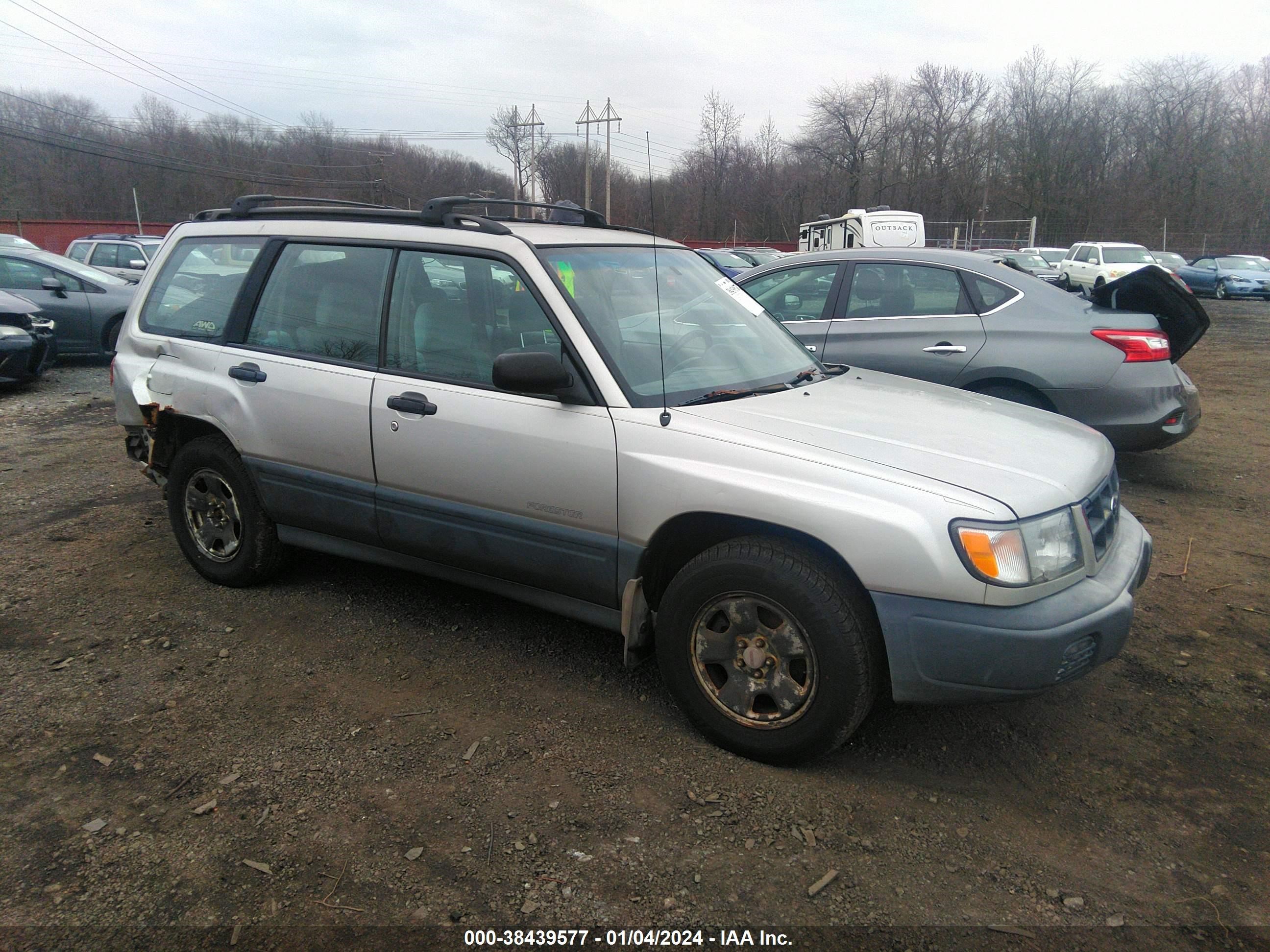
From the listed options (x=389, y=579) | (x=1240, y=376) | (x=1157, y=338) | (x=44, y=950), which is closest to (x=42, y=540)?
(x=389, y=579)

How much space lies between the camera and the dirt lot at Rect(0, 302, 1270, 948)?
2.32 m

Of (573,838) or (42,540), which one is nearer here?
(573,838)

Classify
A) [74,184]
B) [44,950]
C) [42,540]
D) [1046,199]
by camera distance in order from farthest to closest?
[1046,199] < [74,184] < [42,540] < [44,950]

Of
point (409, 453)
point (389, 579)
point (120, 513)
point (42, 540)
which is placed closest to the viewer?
point (409, 453)

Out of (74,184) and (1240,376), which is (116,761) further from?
(74,184)

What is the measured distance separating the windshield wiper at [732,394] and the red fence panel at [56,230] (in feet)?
154

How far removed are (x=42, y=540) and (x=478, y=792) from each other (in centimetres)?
389

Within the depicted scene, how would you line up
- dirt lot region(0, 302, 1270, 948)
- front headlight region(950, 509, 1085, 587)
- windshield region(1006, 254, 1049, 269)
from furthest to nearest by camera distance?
windshield region(1006, 254, 1049, 269) < front headlight region(950, 509, 1085, 587) < dirt lot region(0, 302, 1270, 948)

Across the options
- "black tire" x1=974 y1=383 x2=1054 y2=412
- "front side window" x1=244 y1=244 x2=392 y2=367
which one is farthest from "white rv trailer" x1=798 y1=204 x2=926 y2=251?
"front side window" x1=244 y1=244 x2=392 y2=367

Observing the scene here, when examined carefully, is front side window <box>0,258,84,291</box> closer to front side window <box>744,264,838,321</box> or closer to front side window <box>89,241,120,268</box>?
front side window <box>89,241,120,268</box>

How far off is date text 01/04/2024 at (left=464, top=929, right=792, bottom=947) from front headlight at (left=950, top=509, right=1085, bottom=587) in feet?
3.82

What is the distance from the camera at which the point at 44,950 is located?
2.15 metres

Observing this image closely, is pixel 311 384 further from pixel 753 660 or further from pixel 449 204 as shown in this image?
pixel 753 660

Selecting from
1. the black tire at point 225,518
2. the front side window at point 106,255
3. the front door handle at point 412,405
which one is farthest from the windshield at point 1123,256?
the black tire at point 225,518
